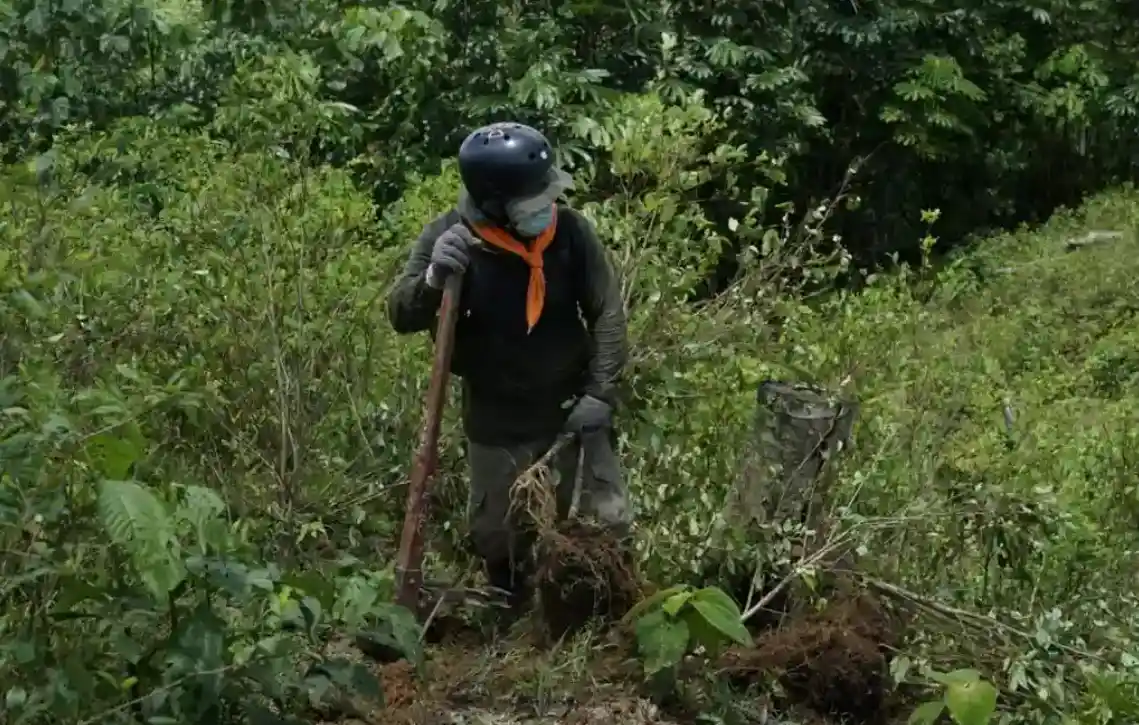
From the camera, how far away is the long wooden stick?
3.90 meters

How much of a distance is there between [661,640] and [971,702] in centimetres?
84

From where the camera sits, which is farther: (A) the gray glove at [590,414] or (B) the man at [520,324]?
(A) the gray glove at [590,414]

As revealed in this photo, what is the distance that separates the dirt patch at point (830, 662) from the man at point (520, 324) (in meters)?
0.58

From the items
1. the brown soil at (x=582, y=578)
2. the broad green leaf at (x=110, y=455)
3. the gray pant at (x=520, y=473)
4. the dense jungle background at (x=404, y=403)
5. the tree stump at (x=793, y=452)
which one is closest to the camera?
the broad green leaf at (x=110, y=455)

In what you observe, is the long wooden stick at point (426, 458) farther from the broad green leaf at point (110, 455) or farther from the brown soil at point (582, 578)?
the broad green leaf at point (110, 455)

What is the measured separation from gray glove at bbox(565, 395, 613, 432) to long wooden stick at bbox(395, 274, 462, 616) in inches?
16.4

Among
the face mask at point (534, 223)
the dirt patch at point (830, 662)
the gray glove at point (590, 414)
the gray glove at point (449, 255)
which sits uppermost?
the face mask at point (534, 223)

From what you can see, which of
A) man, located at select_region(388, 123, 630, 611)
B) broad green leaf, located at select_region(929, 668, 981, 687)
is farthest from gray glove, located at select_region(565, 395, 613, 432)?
broad green leaf, located at select_region(929, 668, 981, 687)

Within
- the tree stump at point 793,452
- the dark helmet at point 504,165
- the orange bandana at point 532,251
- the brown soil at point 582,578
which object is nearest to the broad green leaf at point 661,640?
the brown soil at point 582,578

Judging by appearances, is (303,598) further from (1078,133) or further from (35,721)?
(1078,133)

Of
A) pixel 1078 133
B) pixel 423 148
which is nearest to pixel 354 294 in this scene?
pixel 423 148

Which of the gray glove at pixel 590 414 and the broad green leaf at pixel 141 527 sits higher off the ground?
the broad green leaf at pixel 141 527

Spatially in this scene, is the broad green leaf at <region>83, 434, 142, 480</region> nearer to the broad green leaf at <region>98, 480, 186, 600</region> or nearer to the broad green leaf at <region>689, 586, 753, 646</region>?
the broad green leaf at <region>98, 480, 186, 600</region>

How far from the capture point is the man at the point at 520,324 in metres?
3.90
